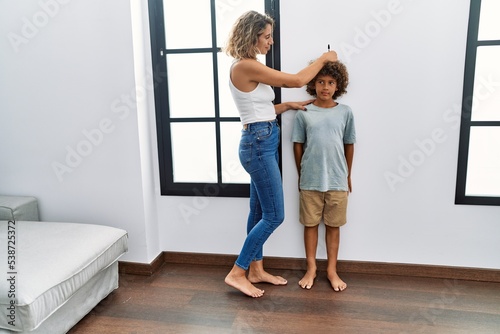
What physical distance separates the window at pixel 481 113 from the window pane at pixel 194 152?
1.43m

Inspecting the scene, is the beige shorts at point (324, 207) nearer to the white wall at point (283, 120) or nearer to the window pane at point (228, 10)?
the white wall at point (283, 120)

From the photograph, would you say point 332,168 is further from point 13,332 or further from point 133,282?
point 13,332

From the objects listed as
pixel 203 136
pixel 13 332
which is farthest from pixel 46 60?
pixel 13 332

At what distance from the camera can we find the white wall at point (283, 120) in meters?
2.36

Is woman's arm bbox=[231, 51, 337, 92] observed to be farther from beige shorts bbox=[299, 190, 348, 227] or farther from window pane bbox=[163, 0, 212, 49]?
beige shorts bbox=[299, 190, 348, 227]

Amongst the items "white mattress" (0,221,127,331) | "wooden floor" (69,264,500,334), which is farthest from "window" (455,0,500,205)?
"white mattress" (0,221,127,331)

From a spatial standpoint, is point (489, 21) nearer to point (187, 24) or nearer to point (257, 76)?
point (257, 76)

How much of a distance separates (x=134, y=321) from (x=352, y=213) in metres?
1.35

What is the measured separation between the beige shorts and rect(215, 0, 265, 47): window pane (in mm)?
1030

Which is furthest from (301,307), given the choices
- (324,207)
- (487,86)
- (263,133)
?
(487,86)

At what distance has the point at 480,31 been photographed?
229 cm

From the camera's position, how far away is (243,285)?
239 cm

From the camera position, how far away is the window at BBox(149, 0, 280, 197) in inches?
99.9

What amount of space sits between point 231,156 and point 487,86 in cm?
148
